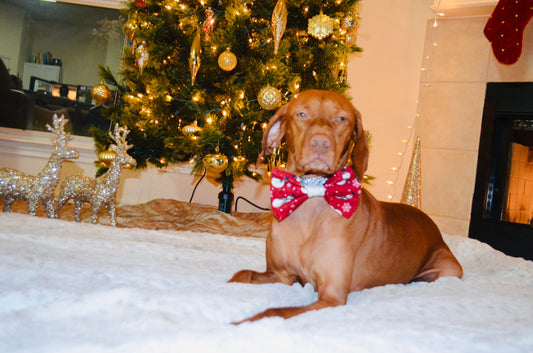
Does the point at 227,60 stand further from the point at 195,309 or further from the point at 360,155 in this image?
the point at 195,309

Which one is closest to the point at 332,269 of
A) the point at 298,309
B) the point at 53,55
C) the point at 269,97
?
the point at 298,309

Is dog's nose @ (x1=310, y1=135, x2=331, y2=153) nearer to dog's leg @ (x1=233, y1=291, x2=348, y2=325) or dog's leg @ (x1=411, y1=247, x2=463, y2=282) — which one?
dog's leg @ (x1=233, y1=291, x2=348, y2=325)

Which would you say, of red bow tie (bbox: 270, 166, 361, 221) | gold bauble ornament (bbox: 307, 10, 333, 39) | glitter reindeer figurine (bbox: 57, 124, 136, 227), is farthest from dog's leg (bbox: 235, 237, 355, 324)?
gold bauble ornament (bbox: 307, 10, 333, 39)

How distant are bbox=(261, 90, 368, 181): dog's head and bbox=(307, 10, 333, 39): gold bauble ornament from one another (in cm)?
170

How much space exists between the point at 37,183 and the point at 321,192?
1744 mm

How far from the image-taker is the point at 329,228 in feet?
4.88

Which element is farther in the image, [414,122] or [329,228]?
[414,122]

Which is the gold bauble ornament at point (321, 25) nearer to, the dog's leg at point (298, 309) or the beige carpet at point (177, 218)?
the beige carpet at point (177, 218)

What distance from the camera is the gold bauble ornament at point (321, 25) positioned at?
314 cm

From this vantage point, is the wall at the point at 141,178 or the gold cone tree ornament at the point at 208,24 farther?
the wall at the point at 141,178

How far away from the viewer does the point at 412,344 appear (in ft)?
2.94

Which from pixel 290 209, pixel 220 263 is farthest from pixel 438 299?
pixel 220 263

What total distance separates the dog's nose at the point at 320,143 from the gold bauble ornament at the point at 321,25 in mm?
1921

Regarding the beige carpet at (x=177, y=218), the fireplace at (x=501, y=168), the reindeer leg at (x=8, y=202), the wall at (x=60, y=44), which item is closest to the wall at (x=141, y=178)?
the beige carpet at (x=177, y=218)
